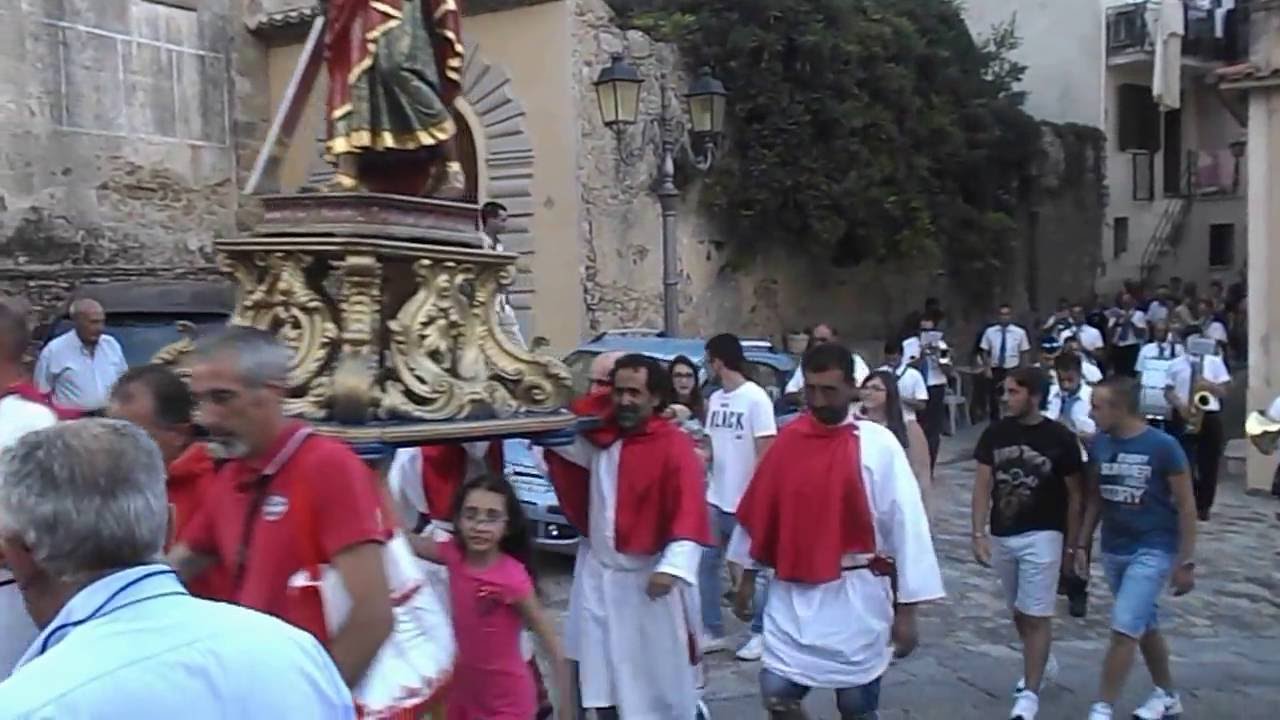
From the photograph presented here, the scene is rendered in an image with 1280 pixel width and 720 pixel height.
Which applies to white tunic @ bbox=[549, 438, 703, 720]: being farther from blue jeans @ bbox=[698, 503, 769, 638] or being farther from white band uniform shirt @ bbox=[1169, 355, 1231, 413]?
white band uniform shirt @ bbox=[1169, 355, 1231, 413]

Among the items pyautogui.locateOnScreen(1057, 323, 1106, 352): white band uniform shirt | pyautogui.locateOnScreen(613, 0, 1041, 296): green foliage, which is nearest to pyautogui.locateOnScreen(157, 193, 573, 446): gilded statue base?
pyautogui.locateOnScreen(613, 0, 1041, 296): green foliage

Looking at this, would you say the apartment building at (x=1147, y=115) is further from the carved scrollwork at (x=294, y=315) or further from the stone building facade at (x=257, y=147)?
the carved scrollwork at (x=294, y=315)

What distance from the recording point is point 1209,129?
30.0 meters

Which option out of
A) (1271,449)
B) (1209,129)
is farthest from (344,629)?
(1209,129)

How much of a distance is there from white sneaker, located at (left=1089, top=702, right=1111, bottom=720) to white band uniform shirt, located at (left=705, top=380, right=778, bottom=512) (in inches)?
93.2

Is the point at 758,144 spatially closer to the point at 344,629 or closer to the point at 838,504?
the point at 838,504

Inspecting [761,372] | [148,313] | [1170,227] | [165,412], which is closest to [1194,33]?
[1170,227]

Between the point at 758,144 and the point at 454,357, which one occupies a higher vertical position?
the point at 758,144

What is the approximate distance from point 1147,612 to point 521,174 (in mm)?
11787

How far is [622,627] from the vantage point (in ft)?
18.4

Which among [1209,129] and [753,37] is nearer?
[753,37]

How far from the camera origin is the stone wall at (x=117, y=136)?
18.1m

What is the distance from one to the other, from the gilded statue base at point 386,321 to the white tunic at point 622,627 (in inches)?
42.0

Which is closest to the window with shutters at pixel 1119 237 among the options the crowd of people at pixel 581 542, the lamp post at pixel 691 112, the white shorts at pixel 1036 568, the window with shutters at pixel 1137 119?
the window with shutters at pixel 1137 119
